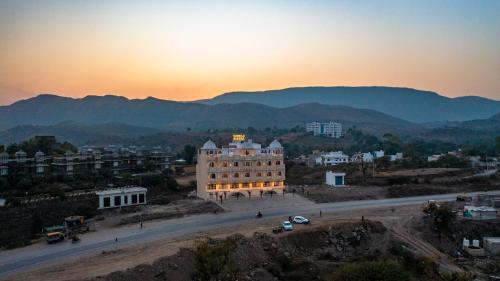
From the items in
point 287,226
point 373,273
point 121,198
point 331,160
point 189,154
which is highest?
point 189,154

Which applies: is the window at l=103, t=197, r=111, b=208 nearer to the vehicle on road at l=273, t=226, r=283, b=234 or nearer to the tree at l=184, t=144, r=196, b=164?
the vehicle on road at l=273, t=226, r=283, b=234

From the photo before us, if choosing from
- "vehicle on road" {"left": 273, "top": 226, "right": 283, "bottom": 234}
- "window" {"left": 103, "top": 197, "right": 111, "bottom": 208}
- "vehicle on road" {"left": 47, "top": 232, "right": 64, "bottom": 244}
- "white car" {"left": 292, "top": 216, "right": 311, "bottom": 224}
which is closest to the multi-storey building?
"window" {"left": 103, "top": 197, "right": 111, "bottom": 208}

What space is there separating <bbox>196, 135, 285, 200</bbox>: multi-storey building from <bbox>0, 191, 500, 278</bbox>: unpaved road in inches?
320

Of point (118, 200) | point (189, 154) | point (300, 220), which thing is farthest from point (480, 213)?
point (189, 154)

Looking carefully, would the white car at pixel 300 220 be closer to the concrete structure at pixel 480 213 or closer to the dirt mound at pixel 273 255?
the dirt mound at pixel 273 255

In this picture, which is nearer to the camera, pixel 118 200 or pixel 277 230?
pixel 277 230

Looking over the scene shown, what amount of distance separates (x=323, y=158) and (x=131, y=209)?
6153 centimetres

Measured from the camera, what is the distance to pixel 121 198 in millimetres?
53781

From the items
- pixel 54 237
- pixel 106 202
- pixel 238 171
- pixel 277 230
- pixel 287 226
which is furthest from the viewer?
pixel 238 171

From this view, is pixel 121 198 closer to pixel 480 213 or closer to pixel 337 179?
pixel 337 179

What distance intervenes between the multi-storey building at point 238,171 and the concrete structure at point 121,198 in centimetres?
844

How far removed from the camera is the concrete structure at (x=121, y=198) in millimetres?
52531

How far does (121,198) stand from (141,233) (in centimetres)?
1434

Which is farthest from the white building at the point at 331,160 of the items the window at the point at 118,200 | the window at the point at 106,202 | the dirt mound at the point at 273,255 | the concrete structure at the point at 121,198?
the window at the point at 106,202
